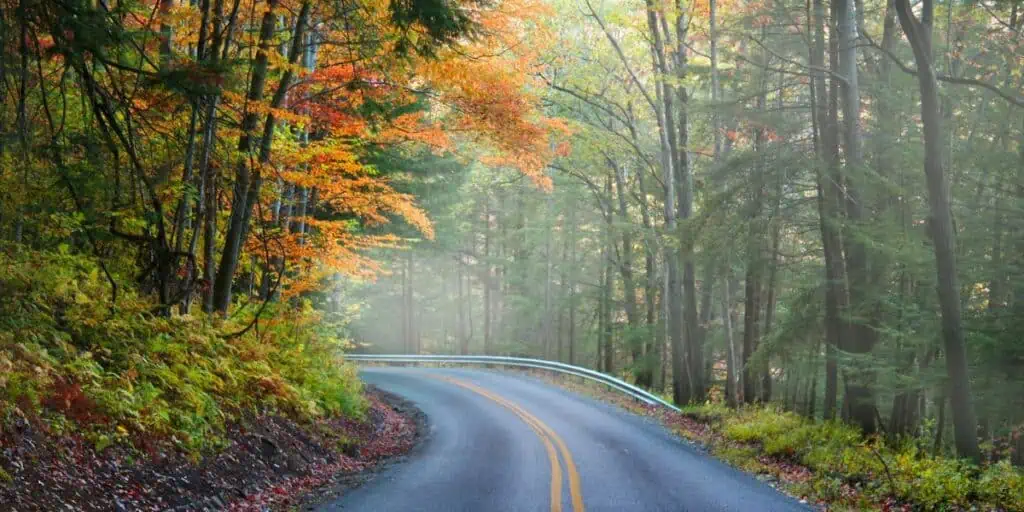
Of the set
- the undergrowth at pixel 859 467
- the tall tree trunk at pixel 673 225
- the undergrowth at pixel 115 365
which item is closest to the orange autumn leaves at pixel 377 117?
the undergrowth at pixel 115 365

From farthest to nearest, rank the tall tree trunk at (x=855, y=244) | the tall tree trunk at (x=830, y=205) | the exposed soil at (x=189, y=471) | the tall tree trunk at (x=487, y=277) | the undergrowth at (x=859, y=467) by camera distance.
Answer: the tall tree trunk at (x=487, y=277)
the tall tree trunk at (x=830, y=205)
the tall tree trunk at (x=855, y=244)
the undergrowth at (x=859, y=467)
the exposed soil at (x=189, y=471)

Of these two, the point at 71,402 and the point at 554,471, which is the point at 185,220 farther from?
the point at 554,471

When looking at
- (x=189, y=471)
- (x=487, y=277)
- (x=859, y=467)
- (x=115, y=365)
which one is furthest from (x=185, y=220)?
(x=487, y=277)

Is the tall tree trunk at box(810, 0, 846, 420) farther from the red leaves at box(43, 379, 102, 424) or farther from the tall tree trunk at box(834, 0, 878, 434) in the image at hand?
the red leaves at box(43, 379, 102, 424)

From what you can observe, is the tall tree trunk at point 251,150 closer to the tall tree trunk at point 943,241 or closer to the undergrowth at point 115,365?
the undergrowth at point 115,365

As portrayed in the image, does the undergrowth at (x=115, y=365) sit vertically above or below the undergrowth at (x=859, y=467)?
above

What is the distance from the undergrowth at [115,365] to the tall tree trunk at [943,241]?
988 centimetres

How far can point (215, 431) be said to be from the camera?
927cm

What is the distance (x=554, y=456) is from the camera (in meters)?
12.1

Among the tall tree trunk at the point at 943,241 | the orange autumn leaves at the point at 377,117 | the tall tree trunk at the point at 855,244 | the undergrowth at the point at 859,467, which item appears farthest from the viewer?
the tall tree trunk at the point at 855,244

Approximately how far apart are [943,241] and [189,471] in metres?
10.4

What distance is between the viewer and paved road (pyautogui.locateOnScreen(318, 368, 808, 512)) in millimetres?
8766

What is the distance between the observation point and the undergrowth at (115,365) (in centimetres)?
738

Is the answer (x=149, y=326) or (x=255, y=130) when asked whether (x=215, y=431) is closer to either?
(x=149, y=326)
